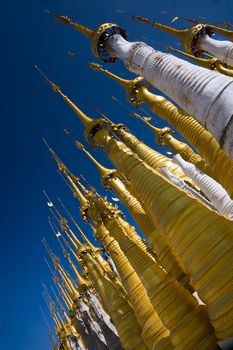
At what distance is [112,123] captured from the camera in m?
17.9

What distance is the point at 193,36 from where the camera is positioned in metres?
23.0

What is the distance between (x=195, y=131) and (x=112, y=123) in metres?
7.84

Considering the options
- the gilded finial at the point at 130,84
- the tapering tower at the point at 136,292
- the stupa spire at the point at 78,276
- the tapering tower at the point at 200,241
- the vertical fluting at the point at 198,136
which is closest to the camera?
the tapering tower at the point at 200,241

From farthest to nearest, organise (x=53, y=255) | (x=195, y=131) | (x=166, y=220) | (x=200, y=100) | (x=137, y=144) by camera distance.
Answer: (x=53, y=255), (x=137, y=144), (x=195, y=131), (x=166, y=220), (x=200, y=100)

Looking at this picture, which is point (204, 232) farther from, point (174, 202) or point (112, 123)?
point (112, 123)

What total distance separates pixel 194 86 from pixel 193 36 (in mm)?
18002

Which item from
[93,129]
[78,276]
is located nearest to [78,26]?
[93,129]

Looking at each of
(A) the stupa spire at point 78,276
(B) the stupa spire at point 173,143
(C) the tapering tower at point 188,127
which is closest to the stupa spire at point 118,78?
(C) the tapering tower at point 188,127

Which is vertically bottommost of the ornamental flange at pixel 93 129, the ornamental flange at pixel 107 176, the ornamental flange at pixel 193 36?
the ornamental flange at pixel 93 129

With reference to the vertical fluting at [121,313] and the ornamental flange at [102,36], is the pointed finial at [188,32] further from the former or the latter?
the vertical fluting at [121,313]

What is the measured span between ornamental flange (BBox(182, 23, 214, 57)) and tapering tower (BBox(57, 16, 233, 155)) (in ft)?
42.0

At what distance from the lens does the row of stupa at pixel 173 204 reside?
6.54 metres

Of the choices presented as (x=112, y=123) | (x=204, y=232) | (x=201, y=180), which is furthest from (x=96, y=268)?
(x=204, y=232)

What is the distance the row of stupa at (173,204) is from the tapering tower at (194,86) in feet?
0.08
